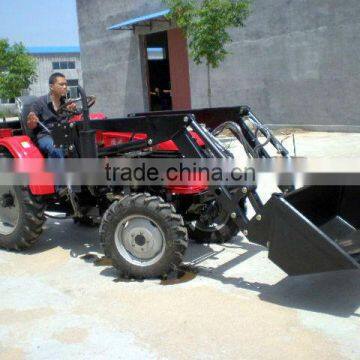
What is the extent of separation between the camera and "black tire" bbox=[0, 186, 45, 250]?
5.30 m

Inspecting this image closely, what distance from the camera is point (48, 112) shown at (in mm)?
5586

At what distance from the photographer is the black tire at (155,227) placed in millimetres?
4371

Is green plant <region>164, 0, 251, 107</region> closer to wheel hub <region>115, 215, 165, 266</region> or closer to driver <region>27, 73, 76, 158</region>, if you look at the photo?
driver <region>27, 73, 76, 158</region>

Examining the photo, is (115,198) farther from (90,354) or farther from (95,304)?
(90,354)

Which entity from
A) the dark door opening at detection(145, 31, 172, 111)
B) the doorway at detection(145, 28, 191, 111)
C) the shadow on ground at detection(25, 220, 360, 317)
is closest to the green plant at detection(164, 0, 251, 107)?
the doorway at detection(145, 28, 191, 111)

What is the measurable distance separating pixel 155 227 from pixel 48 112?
1943 millimetres

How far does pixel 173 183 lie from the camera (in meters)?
4.80

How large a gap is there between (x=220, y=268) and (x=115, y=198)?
1.16 m

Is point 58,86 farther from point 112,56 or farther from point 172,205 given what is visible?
point 112,56

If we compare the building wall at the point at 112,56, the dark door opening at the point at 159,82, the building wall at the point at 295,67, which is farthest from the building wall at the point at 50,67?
the building wall at the point at 295,67

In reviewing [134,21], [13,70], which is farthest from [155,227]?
[13,70]

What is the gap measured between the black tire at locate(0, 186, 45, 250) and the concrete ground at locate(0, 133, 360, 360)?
213 millimetres

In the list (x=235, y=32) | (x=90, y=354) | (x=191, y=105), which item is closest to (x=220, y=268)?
(x=90, y=354)

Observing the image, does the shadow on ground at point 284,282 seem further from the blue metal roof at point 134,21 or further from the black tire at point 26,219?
the blue metal roof at point 134,21
